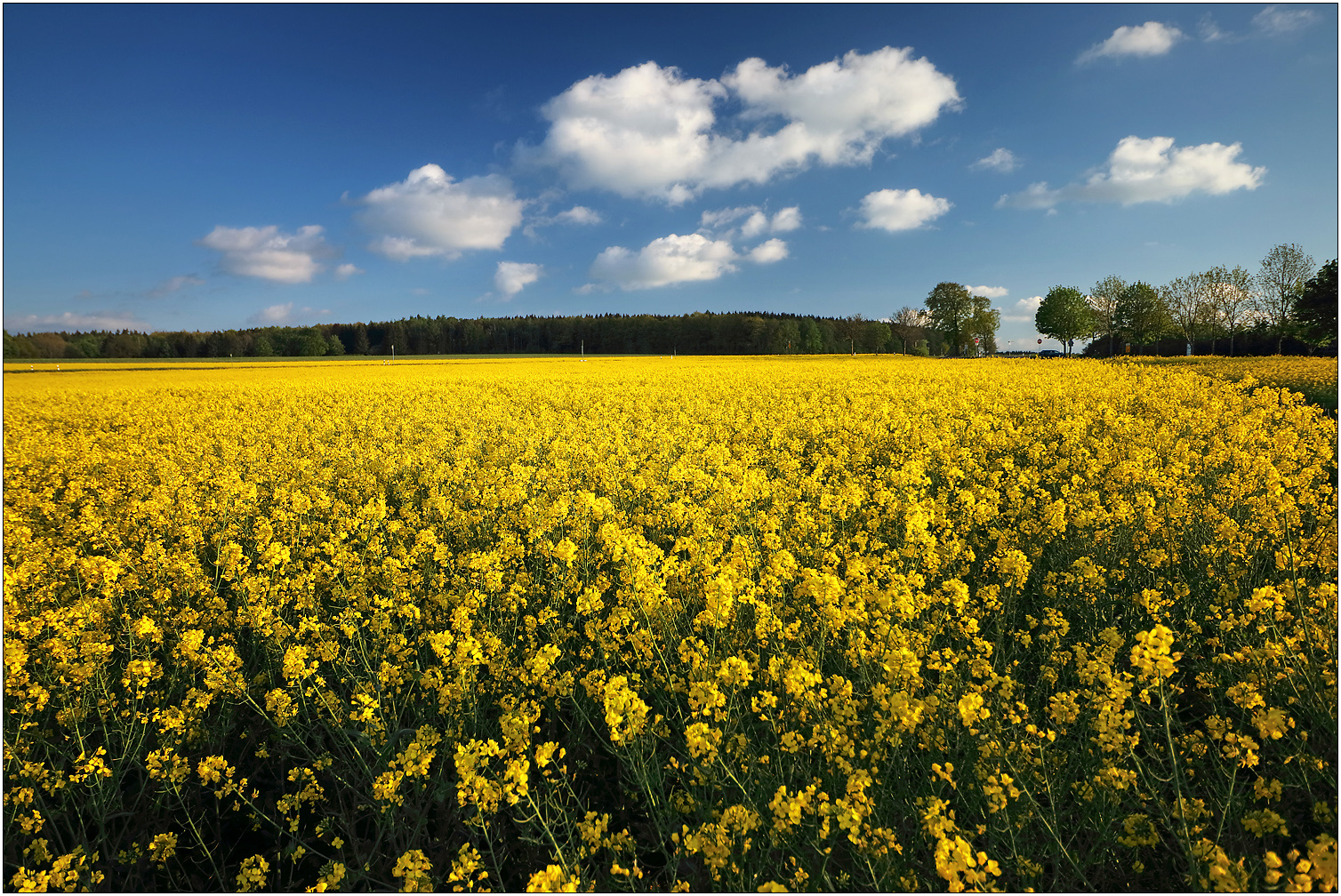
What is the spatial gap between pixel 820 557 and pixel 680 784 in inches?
86.7

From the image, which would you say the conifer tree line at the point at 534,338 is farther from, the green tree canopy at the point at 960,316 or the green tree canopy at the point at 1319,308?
the green tree canopy at the point at 1319,308

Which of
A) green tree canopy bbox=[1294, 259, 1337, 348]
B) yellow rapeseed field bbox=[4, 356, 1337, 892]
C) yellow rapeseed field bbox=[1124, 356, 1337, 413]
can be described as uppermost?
green tree canopy bbox=[1294, 259, 1337, 348]

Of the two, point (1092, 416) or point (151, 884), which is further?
point (1092, 416)

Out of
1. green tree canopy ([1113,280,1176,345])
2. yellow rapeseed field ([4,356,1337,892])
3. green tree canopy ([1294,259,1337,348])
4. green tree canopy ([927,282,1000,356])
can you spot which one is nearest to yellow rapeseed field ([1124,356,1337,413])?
yellow rapeseed field ([4,356,1337,892])

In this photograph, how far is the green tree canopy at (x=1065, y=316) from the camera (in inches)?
2317

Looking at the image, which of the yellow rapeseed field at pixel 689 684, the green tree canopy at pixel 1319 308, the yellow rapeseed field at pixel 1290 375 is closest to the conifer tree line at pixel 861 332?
the green tree canopy at pixel 1319 308

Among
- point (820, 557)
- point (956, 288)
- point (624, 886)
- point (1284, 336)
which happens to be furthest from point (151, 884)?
point (956, 288)

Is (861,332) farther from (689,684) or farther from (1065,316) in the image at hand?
(689,684)

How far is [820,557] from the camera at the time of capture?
4.50 m

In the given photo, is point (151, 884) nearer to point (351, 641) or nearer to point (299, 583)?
point (351, 641)

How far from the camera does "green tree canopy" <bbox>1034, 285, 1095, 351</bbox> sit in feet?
193

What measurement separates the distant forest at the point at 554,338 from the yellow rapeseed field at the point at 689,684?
64.5 m

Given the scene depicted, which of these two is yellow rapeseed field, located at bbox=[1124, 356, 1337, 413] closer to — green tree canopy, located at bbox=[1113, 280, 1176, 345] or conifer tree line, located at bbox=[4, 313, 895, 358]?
green tree canopy, located at bbox=[1113, 280, 1176, 345]

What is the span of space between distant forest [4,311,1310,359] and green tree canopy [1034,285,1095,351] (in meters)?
4.20
